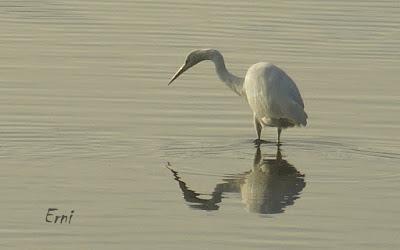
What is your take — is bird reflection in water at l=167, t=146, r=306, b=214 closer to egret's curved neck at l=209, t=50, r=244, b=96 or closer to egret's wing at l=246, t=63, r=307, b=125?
egret's wing at l=246, t=63, r=307, b=125

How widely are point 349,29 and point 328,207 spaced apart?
13416 mm

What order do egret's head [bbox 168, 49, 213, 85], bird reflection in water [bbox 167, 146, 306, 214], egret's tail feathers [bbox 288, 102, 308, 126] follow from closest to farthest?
bird reflection in water [bbox 167, 146, 306, 214], egret's tail feathers [bbox 288, 102, 308, 126], egret's head [bbox 168, 49, 213, 85]

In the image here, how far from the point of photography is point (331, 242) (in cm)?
1164

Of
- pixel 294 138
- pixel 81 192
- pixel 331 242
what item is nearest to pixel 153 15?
pixel 294 138

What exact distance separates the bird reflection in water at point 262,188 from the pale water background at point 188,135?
21mm

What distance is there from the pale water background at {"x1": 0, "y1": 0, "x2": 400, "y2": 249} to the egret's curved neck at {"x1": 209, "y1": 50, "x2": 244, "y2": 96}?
38cm

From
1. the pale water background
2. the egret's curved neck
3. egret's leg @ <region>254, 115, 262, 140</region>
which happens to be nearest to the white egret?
egret's leg @ <region>254, 115, 262, 140</region>

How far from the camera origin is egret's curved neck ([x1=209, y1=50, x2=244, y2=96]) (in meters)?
17.8

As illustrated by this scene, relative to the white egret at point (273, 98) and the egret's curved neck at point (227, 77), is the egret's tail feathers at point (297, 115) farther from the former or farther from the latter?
the egret's curved neck at point (227, 77)

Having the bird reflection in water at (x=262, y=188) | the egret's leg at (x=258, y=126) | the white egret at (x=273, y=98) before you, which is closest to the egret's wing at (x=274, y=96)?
the white egret at (x=273, y=98)

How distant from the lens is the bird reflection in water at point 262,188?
1318cm

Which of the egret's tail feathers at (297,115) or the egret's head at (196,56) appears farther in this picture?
the egret's head at (196,56)

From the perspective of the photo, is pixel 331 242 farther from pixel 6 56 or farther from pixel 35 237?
pixel 6 56

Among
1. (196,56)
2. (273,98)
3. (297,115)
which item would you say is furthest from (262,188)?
(196,56)
